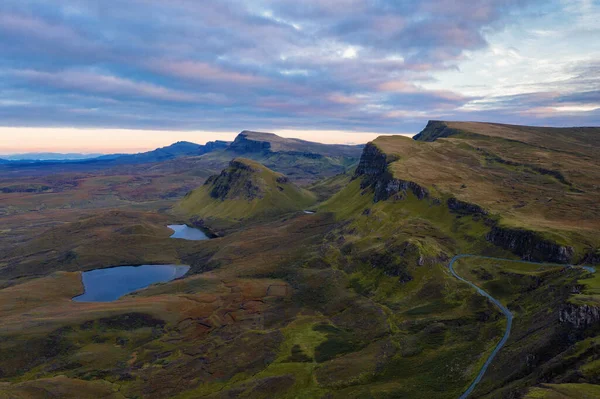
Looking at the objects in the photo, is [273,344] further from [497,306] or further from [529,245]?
[529,245]

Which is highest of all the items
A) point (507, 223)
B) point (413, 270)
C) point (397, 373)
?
point (507, 223)

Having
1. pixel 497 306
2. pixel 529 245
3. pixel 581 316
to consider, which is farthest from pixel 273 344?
pixel 529 245

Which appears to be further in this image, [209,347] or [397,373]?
[209,347]

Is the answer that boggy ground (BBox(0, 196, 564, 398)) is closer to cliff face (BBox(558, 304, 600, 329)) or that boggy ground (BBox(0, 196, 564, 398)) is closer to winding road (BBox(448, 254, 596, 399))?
winding road (BBox(448, 254, 596, 399))

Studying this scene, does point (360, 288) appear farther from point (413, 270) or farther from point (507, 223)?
point (507, 223)

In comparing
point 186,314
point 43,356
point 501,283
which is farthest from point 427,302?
point 43,356
